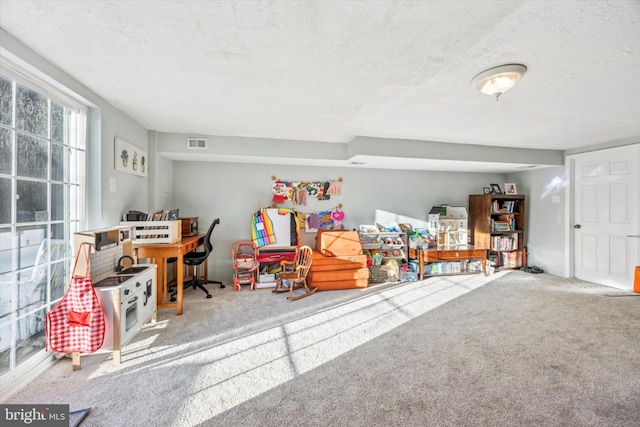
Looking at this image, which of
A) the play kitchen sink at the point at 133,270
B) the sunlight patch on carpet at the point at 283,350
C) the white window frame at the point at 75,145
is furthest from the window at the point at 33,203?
the sunlight patch on carpet at the point at 283,350

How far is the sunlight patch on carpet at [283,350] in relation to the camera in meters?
1.76

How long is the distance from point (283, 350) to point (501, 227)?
4816 millimetres

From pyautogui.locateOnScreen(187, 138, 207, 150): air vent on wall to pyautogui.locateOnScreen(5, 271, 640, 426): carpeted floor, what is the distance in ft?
6.72

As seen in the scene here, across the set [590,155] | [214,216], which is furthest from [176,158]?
[590,155]

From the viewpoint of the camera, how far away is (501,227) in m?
5.18

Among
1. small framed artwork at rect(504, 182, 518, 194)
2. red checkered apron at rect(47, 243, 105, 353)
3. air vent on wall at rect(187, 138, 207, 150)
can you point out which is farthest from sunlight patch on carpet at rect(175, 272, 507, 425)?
small framed artwork at rect(504, 182, 518, 194)

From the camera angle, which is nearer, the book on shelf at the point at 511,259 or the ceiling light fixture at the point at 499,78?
the ceiling light fixture at the point at 499,78

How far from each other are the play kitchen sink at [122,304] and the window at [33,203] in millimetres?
398

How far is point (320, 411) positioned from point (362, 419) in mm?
249

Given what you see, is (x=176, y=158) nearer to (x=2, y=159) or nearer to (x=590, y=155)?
(x=2, y=159)

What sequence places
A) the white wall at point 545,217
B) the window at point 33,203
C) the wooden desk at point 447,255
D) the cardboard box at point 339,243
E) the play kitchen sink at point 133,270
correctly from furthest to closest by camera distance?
1. the white wall at point 545,217
2. the wooden desk at point 447,255
3. the cardboard box at point 339,243
4. the play kitchen sink at point 133,270
5. the window at point 33,203

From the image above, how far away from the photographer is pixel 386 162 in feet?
14.2

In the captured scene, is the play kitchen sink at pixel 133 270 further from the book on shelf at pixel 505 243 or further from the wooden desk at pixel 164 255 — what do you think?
the book on shelf at pixel 505 243

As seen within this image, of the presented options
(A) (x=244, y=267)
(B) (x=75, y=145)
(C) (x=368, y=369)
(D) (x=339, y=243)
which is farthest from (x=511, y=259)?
(B) (x=75, y=145)
